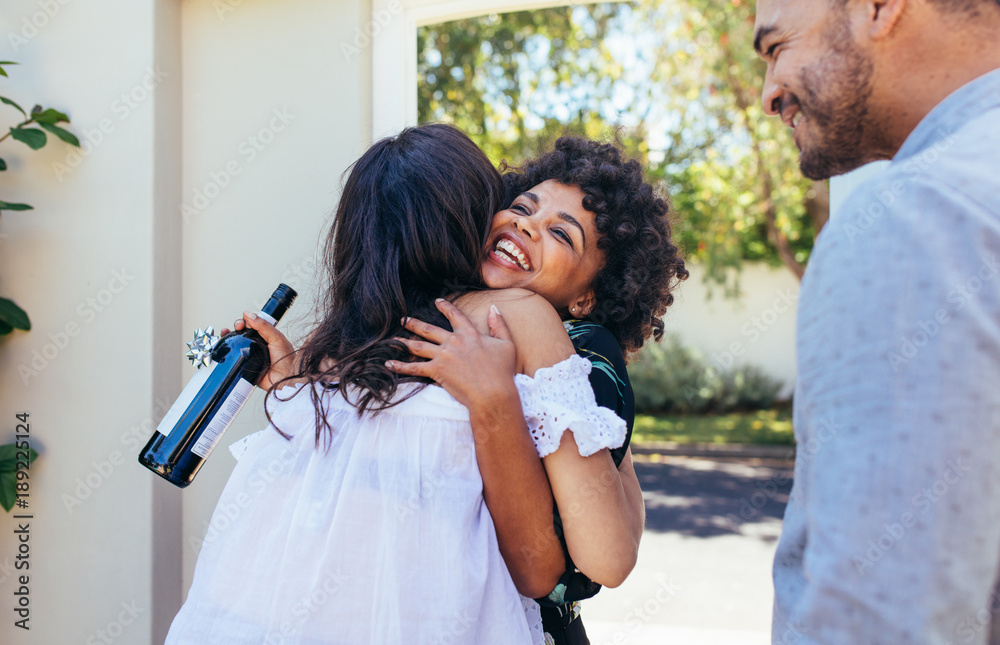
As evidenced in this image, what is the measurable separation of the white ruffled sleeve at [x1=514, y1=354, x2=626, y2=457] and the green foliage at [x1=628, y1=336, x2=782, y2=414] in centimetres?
1139

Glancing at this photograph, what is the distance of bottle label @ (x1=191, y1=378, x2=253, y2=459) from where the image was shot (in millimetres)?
1661

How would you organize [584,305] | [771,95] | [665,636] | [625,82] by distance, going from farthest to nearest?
[625,82]
[665,636]
[584,305]
[771,95]

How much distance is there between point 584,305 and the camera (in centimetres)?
196

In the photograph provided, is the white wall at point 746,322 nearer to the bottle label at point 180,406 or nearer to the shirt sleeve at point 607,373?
the shirt sleeve at point 607,373

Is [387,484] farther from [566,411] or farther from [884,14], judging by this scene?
[884,14]

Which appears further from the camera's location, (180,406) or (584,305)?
(584,305)

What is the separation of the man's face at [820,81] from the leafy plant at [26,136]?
2235mm

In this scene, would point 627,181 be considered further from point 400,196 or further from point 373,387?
point 373,387

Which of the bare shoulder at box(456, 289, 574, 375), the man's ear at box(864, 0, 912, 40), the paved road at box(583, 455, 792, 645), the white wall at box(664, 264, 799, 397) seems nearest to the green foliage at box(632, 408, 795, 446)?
the white wall at box(664, 264, 799, 397)

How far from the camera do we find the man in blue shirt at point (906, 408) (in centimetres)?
68

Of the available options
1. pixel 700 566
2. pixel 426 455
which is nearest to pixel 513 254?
pixel 426 455

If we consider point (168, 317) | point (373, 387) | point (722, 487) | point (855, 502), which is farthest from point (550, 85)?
point (855, 502)

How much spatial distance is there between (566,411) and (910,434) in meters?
0.72

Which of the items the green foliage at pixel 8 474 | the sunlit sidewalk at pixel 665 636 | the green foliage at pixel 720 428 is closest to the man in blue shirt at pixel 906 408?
the green foliage at pixel 8 474
